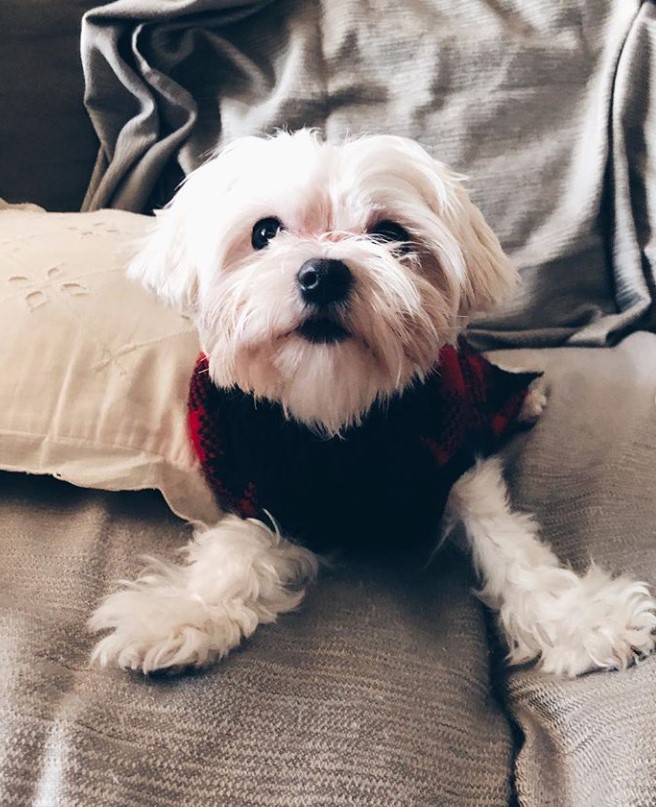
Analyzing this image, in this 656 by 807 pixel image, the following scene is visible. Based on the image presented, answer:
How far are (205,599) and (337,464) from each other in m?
0.25

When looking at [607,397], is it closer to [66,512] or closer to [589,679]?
[589,679]

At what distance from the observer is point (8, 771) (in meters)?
0.72

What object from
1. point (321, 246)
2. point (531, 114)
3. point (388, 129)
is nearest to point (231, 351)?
point (321, 246)

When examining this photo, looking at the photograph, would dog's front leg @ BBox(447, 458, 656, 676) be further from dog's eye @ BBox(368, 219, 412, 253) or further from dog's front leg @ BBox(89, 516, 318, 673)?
dog's eye @ BBox(368, 219, 412, 253)

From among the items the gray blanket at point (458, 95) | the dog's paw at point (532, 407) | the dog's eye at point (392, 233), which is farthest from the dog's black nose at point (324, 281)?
the gray blanket at point (458, 95)

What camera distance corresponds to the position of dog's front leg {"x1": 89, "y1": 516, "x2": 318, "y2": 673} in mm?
896

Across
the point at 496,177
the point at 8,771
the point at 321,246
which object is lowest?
the point at 8,771

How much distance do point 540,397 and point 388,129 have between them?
1.90 feet

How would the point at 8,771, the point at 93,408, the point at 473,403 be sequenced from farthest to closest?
the point at 473,403, the point at 93,408, the point at 8,771

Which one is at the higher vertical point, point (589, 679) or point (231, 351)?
point (231, 351)

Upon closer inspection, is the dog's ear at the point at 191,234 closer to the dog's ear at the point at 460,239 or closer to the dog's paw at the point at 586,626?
the dog's ear at the point at 460,239

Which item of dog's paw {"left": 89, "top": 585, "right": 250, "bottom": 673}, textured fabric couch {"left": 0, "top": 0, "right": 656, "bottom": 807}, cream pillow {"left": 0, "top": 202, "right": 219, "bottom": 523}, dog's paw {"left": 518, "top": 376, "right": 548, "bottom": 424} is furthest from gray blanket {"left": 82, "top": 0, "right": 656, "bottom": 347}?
dog's paw {"left": 89, "top": 585, "right": 250, "bottom": 673}

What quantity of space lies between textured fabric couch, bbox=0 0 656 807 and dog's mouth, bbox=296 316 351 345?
34 cm

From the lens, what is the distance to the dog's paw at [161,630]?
89 centimetres
